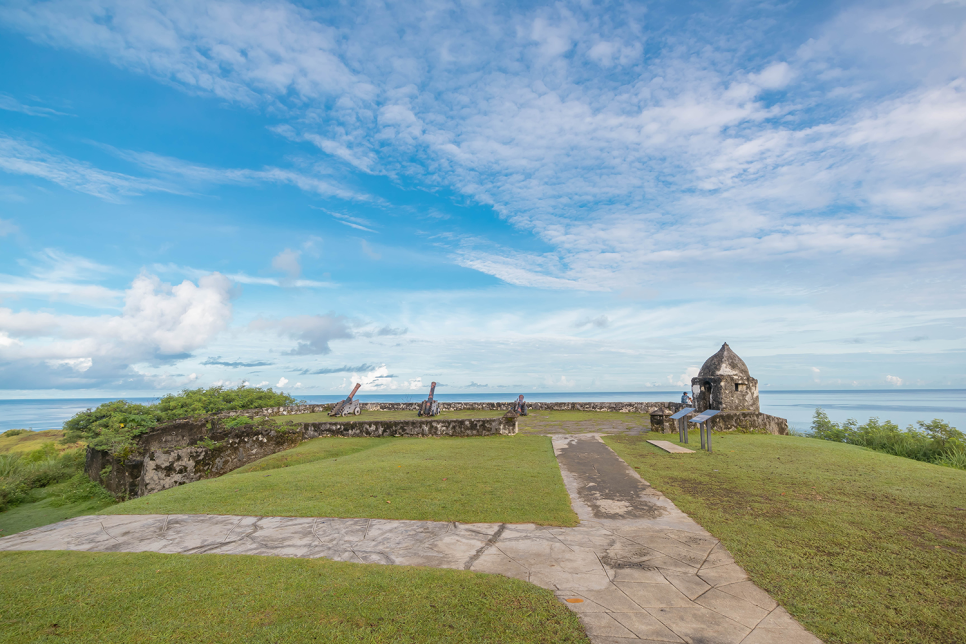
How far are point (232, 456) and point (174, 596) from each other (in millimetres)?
8004

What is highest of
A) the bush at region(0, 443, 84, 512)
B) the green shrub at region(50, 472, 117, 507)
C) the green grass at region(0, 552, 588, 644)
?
the green grass at region(0, 552, 588, 644)

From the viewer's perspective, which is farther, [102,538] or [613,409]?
[613,409]

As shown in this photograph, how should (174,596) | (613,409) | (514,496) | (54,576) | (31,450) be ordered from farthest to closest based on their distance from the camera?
(613,409) → (31,450) → (514,496) → (54,576) → (174,596)

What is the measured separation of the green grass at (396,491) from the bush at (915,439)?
10.4 m

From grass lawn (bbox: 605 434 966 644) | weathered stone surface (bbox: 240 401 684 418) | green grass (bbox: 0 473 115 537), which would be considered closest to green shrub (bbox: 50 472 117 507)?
green grass (bbox: 0 473 115 537)

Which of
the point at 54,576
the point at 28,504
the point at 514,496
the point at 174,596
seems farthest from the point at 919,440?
the point at 28,504

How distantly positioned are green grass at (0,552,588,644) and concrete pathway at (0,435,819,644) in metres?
0.32

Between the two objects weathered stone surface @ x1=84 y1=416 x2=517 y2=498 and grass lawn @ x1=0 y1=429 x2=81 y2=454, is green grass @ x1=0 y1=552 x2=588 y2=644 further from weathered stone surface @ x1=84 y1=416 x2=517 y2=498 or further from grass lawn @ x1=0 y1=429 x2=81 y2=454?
grass lawn @ x1=0 y1=429 x2=81 y2=454

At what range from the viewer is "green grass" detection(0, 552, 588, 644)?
278 centimetres

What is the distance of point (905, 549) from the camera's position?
159 inches

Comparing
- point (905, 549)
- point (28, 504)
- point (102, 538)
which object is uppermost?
point (905, 549)

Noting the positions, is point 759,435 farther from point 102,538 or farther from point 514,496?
point 102,538

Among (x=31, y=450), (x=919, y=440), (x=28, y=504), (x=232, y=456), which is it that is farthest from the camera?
(x=31, y=450)

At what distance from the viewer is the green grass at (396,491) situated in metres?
5.55
